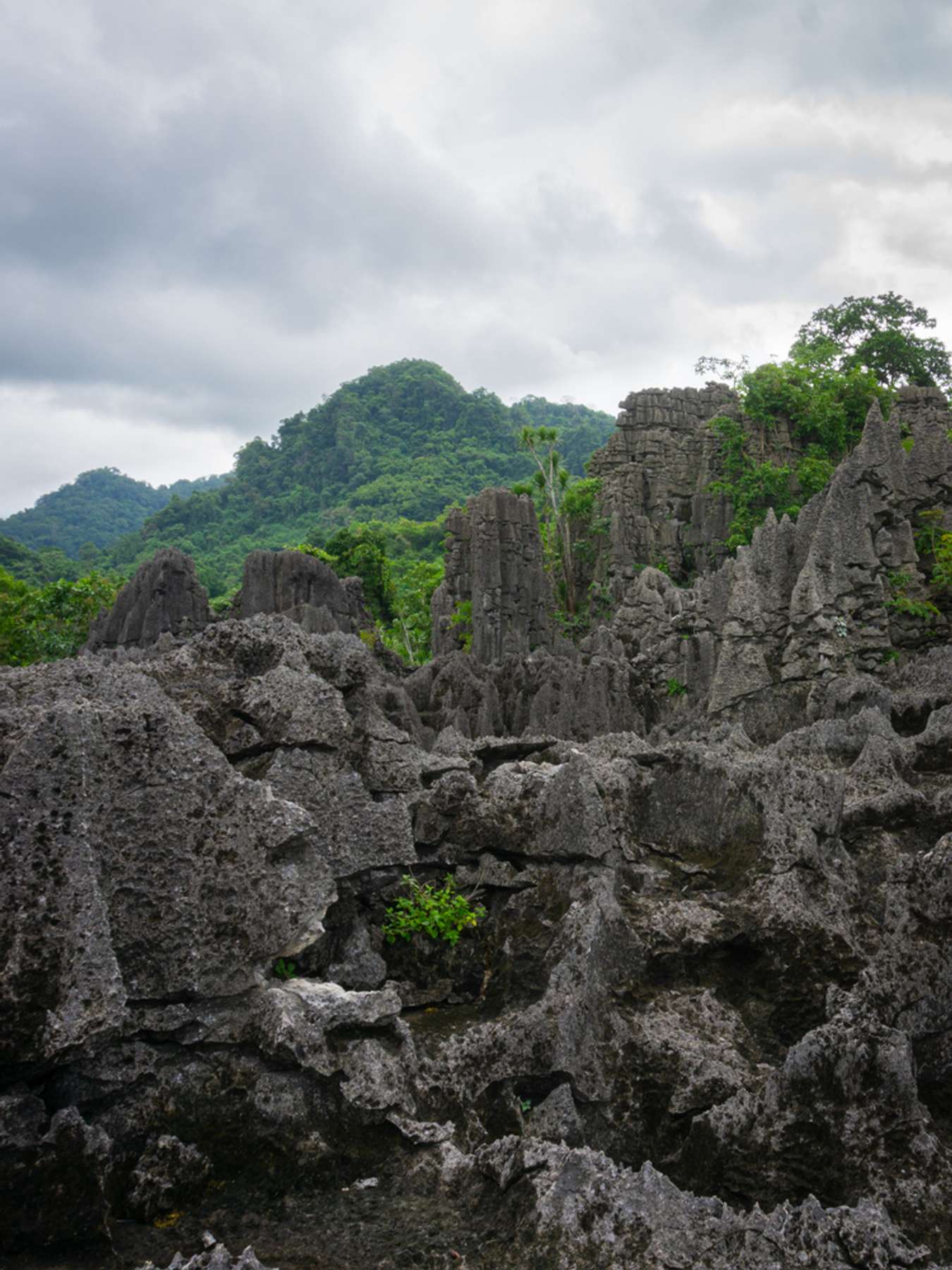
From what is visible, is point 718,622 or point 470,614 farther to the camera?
point 470,614

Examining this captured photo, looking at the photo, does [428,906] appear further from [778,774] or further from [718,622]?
[718,622]

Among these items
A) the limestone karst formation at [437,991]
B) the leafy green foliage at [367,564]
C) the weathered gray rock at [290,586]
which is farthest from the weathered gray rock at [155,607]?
the limestone karst formation at [437,991]

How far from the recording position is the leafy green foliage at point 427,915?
5691 millimetres

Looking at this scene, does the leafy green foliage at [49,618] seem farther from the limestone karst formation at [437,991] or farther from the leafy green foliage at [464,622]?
the limestone karst formation at [437,991]

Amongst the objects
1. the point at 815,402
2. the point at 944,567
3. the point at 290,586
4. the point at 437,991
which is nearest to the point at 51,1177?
the point at 437,991

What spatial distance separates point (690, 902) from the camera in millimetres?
6082

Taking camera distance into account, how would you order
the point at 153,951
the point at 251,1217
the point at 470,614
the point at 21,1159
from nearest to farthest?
1. the point at 21,1159
2. the point at 251,1217
3. the point at 153,951
4. the point at 470,614

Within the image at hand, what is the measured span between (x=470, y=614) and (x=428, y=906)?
98.8 feet

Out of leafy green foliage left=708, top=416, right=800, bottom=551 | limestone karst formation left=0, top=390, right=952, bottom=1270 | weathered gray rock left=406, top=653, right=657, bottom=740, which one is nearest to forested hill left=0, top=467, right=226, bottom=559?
leafy green foliage left=708, top=416, right=800, bottom=551

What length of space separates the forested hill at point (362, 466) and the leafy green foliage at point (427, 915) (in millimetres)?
57260

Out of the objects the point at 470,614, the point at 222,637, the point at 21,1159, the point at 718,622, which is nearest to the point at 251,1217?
the point at 21,1159

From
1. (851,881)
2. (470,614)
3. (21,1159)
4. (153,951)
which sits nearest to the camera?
(21,1159)

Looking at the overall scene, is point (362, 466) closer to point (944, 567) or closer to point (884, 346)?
point (884, 346)

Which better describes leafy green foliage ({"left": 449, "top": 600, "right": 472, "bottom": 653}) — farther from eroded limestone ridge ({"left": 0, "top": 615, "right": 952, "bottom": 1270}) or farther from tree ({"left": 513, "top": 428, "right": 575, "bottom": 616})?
eroded limestone ridge ({"left": 0, "top": 615, "right": 952, "bottom": 1270})
